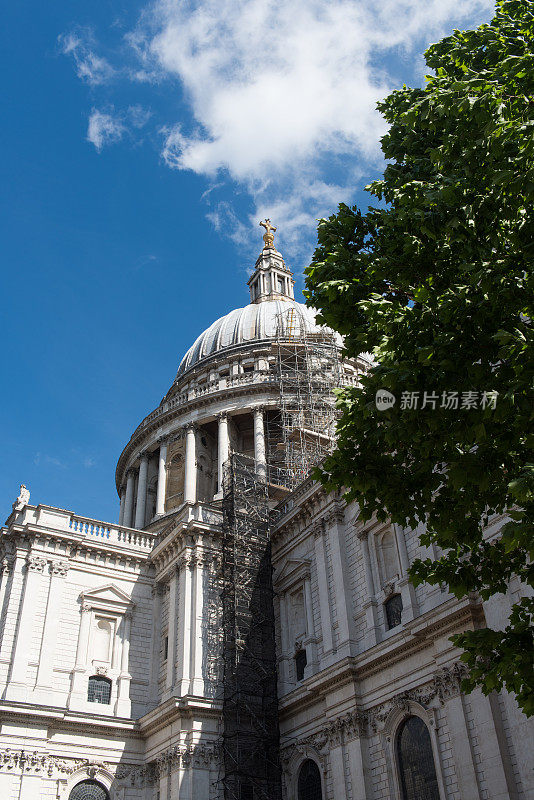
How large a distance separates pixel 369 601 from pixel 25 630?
1312 cm

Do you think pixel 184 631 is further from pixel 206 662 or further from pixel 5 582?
pixel 5 582

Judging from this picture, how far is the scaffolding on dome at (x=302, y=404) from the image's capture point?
130 ft

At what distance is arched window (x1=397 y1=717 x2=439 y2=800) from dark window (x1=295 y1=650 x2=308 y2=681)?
6242 millimetres

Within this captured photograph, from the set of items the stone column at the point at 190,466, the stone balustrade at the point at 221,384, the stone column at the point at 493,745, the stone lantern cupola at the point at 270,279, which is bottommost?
the stone column at the point at 493,745

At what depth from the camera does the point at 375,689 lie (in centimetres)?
2258

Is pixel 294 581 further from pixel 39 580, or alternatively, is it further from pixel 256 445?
pixel 256 445

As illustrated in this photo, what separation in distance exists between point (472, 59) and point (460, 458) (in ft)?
26.7

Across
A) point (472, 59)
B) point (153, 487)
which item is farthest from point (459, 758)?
point (153, 487)

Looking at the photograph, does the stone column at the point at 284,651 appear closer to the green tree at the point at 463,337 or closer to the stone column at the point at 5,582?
the stone column at the point at 5,582

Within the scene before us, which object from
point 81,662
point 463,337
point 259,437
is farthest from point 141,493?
point 463,337

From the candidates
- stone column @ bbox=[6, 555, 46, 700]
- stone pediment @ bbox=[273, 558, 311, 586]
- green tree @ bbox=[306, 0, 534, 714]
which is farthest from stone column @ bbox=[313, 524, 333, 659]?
green tree @ bbox=[306, 0, 534, 714]

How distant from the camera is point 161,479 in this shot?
46.9m

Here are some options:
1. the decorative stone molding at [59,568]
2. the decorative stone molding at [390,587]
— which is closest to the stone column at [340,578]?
the decorative stone molding at [390,587]

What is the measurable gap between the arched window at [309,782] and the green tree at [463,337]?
47.4 ft
